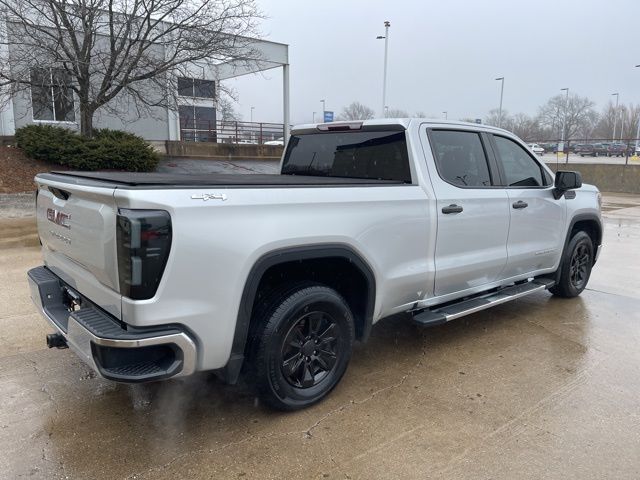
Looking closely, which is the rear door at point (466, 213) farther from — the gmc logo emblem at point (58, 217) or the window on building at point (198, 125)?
the window on building at point (198, 125)

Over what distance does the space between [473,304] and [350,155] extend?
1.64m

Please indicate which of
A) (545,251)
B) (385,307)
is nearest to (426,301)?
(385,307)

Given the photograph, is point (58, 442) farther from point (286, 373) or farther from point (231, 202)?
point (231, 202)

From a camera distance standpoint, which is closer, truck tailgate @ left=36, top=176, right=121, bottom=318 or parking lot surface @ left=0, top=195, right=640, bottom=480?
truck tailgate @ left=36, top=176, right=121, bottom=318

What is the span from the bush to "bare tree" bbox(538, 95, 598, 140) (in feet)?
269

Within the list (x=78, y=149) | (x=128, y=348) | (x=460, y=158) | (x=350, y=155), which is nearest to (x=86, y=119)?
(x=78, y=149)

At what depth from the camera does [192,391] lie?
345 cm

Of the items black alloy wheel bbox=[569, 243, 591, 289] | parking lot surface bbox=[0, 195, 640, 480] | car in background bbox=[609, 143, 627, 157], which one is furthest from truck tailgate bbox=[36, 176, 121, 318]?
car in background bbox=[609, 143, 627, 157]

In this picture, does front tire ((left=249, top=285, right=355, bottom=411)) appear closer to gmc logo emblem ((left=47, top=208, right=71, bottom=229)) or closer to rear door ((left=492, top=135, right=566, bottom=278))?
gmc logo emblem ((left=47, top=208, right=71, bottom=229))

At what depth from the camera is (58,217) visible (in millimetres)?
3029

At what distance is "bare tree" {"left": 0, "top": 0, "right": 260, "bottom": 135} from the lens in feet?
44.2

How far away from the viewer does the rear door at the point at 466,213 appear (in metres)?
3.84

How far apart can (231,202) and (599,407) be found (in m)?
2.77

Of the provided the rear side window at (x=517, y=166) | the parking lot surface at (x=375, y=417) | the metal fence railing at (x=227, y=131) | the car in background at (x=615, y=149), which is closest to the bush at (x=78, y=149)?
→ the metal fence railing at (x=227, y=131)
